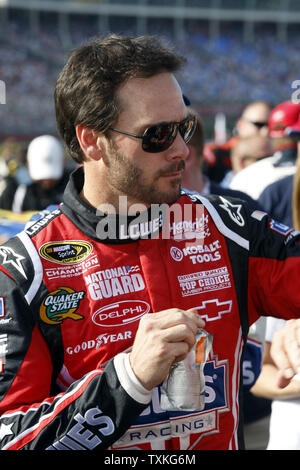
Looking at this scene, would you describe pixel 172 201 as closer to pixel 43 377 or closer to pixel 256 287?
pixel 256 287

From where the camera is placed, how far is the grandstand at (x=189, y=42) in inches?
→ 1206

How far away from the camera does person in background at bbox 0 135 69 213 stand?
589cm

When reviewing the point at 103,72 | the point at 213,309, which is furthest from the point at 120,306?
the point at 103,72

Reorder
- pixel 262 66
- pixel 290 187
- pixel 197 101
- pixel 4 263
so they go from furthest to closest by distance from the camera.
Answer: pixel 262 66 < pixel 197 101 < pixel 290 187 < pixel 4 263

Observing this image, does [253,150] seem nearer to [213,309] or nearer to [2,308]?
[213,309]

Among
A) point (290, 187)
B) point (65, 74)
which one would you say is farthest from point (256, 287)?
point (290, 187)

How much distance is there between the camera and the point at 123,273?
1.89 metres

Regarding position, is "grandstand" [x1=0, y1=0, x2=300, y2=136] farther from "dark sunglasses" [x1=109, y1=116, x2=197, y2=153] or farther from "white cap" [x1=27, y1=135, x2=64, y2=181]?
"dark sunglasses" [x1=109, y1=116, x2=197, y2=153]

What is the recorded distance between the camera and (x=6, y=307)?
175 cm

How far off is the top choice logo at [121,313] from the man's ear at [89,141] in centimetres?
49

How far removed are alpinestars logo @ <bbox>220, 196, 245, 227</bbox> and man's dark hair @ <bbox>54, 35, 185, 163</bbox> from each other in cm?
45

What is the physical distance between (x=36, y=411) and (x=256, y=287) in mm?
765

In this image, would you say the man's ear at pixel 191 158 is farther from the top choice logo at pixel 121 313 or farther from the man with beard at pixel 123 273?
the top choice logo at pixel 121 313

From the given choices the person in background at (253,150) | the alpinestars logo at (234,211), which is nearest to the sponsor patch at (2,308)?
the alpinestars logo at (234,211)
